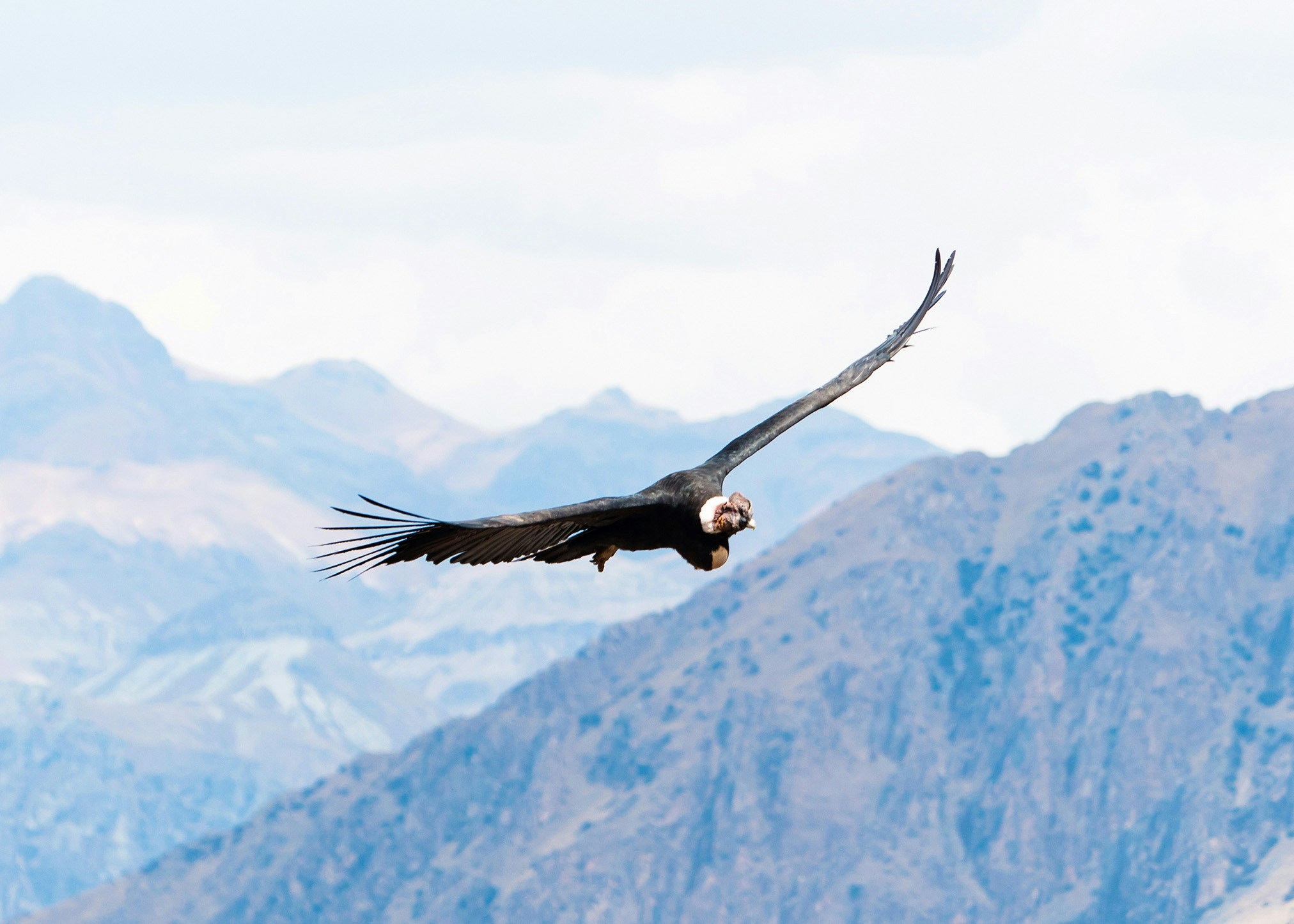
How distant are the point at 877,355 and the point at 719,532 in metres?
→ 12.0

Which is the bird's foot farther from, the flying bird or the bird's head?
the bird's head

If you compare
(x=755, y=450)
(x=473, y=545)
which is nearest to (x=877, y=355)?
(x=755, y=450)

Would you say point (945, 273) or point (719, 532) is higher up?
point (945, 273)

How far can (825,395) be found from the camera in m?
35.9

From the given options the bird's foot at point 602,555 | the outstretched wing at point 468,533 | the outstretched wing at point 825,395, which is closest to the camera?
the outstretched wing at point 468,533

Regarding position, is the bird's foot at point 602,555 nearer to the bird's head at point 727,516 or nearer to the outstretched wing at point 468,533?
the outstretched wing at point 468,533

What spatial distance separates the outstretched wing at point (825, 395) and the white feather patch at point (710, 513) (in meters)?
2.46

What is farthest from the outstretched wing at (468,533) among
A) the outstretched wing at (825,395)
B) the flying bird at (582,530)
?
the outstretched wing at (825,395)

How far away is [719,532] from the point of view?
26.9 metres

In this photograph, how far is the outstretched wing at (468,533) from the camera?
1043 inches

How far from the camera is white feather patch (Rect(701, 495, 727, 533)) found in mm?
26859

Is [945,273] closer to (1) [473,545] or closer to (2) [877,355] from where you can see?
(2) [877,355]

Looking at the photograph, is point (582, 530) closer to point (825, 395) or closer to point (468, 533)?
point (468, 533)

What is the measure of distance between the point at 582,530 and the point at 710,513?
9.58 ft
